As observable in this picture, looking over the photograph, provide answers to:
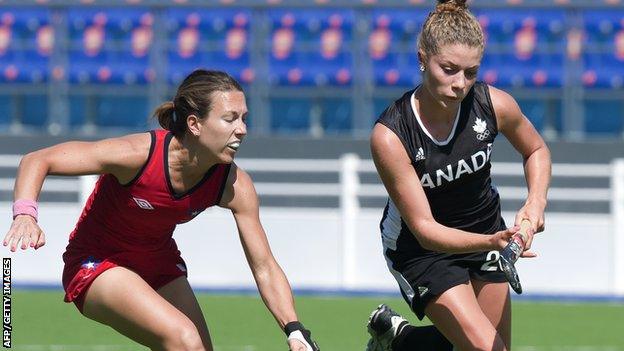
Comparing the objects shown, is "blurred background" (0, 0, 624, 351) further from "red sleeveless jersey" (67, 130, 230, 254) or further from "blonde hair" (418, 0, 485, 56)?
"blonde hair" (418, 0, 485, 56)

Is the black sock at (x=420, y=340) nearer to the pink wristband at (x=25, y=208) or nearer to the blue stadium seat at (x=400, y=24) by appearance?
the pink wristband at (x=25, y=208)

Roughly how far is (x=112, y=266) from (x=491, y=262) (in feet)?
5.68

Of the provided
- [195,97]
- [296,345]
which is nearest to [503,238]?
[296,345]

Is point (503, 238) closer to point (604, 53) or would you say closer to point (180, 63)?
point (604, 53)

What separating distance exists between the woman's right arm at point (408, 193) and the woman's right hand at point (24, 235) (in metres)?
1.51

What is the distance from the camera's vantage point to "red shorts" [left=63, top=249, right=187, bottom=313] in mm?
6094

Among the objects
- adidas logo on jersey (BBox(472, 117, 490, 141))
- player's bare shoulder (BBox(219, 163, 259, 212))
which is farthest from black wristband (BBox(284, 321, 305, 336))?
adidas logo on jersey (BBox(472, 117, 490, 141))

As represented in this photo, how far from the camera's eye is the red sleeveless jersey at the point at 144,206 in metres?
6.02

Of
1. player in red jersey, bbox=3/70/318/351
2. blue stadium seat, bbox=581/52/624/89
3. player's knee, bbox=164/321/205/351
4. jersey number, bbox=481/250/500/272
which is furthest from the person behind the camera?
blue stadium seat, bbox=581/52/624/89

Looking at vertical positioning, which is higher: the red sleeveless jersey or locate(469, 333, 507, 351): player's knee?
the red sleeveless jersey

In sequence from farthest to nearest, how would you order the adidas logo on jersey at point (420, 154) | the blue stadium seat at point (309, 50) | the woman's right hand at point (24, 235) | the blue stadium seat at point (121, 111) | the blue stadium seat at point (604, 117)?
the blue stadium seat at point (121, 111) < the blue stadium seat at point (309, 50) < the blue stadium seat at point (604, 117) < the adidas logo on jersey at point (420, 154) < the woman's right hand at point (24, 235)

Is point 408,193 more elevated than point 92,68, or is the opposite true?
point 408,193

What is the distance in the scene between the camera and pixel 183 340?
5.72m

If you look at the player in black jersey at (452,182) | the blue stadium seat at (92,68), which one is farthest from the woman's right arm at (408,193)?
the blue stadium seat at (92,68)
